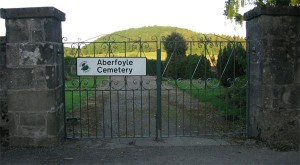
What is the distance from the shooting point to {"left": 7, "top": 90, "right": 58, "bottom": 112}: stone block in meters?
6.07

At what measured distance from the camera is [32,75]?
19.8 ft

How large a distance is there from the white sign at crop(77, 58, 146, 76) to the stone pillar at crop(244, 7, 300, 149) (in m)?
2.19

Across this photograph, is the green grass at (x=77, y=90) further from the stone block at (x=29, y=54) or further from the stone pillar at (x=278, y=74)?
the stone pillar at (x=278, y=74)

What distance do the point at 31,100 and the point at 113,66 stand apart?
159 cm

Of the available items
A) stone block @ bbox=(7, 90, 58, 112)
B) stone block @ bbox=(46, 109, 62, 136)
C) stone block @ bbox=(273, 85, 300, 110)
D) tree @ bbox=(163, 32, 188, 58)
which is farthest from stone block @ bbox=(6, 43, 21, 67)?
stone block @ bbox=(273, 85, 300, 110)

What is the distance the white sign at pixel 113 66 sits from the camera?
6512 mm

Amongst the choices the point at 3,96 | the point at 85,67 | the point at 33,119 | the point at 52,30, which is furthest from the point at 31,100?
the point at 52,30

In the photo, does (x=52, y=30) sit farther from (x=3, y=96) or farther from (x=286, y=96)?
(x=286, y=96)

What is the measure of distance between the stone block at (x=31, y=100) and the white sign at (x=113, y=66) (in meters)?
0.79

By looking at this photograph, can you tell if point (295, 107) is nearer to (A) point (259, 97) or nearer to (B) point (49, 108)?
(A) point (259, 97)

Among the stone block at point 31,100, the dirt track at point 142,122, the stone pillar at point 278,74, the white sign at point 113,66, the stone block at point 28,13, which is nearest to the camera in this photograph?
the stone block at point 28,13

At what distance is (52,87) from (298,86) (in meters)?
4.41

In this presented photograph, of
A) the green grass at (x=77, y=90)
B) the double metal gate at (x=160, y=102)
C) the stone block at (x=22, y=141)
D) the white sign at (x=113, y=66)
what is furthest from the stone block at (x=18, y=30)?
the stone block at (x=22, y=141)

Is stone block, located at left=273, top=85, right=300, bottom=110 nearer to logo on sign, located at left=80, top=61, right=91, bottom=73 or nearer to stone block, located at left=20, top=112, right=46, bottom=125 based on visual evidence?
logo on sign, located at left=80, top=61, right=91, bottom=73
